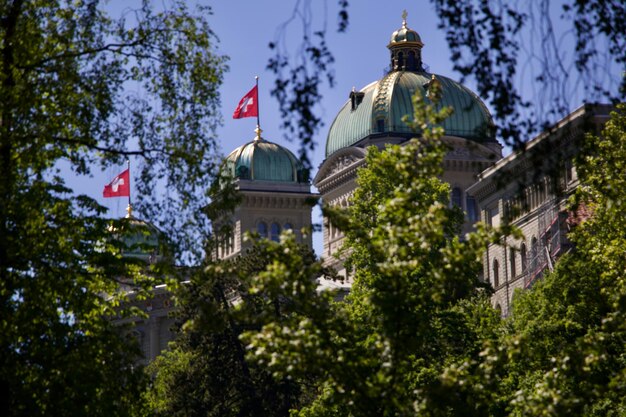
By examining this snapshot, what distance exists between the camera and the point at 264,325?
3033cm

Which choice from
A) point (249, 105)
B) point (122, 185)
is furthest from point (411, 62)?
point (122, 185)

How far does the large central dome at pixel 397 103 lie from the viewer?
135250 millimetres

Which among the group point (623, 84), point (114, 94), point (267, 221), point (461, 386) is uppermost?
point (267, 221)

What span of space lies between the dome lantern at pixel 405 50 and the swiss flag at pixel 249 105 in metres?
17.5

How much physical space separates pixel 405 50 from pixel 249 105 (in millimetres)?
19844

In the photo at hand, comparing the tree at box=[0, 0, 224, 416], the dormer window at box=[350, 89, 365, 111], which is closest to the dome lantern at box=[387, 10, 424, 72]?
the dormer window at box=[350, 89, 365, 111]

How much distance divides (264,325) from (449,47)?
29.3 feet

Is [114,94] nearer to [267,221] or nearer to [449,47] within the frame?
[449,47]

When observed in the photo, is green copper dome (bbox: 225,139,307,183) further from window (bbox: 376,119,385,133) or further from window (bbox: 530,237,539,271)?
window (bbox: 530,237,539,271)

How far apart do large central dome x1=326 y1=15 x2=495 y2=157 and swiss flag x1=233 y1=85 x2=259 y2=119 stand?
39.3 ft

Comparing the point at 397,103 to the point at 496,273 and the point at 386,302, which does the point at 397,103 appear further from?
the point at 386,302

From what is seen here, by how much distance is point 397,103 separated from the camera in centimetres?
13550

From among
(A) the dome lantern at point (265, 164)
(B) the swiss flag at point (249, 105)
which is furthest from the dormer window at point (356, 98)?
(B) the swiss flag at point (249, 105)

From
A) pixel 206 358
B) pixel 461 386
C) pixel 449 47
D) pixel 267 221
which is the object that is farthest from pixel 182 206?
pixel 267 221
